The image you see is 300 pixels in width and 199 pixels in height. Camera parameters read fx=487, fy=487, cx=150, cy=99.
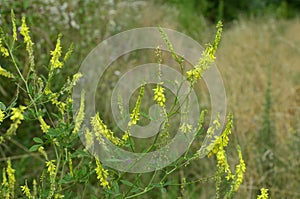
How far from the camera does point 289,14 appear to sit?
11039 mm

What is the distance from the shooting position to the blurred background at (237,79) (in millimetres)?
2684

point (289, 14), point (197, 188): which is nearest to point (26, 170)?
point (197, 188)

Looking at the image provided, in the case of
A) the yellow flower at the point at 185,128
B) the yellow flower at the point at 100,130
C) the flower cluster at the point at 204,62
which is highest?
the flower cluster at the point at 204,62

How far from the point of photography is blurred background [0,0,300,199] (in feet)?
8.80

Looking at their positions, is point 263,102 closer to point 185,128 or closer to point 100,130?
point 185,128

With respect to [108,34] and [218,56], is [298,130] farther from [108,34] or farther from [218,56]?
[218,56]

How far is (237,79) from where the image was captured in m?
4.12

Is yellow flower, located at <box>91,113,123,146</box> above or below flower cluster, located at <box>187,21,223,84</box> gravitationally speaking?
below

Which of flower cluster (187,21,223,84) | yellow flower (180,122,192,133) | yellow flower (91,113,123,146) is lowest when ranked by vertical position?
yellow flower (91,113,123,146)

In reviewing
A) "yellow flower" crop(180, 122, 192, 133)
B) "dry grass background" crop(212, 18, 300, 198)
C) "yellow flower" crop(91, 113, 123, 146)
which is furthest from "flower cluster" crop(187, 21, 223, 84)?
"dry grass background" crop(212, 18, 300, 198)

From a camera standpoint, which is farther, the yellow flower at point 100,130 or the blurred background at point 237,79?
the blurred background at point 237,79

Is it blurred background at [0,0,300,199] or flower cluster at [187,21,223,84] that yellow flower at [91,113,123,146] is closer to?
flower cluster at [187,21,223,84]

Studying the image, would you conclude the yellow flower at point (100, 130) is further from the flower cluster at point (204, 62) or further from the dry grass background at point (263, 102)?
the dry grass background at point (263, 102)

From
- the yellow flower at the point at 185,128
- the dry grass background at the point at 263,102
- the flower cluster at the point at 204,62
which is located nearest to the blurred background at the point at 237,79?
the dry grass background at the point at 263,102
